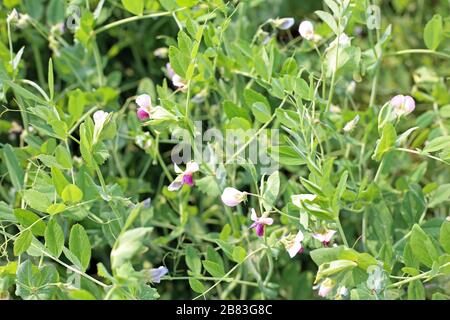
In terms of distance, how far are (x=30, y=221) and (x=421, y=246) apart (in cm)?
47

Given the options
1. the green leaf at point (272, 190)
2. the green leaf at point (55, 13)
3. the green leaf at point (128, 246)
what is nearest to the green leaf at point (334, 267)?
the green leaf at point (272, 190)

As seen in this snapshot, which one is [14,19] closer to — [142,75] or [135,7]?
[135,7]

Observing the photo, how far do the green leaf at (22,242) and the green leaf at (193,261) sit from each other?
0.22 metres

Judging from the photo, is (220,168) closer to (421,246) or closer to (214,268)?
(214,268)

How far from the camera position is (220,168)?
0.99 meters

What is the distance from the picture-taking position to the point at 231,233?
3.74 ft

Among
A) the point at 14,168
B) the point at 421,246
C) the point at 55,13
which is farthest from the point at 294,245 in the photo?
the point at 55,13

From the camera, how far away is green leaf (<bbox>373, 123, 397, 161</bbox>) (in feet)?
2.81

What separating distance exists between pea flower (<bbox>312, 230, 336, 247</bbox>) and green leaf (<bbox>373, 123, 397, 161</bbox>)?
0.11m

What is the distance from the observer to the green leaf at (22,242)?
2.84 ft

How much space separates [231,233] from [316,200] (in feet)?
1.11

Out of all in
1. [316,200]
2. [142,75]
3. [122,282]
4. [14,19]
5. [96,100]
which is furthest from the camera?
[142,75]
